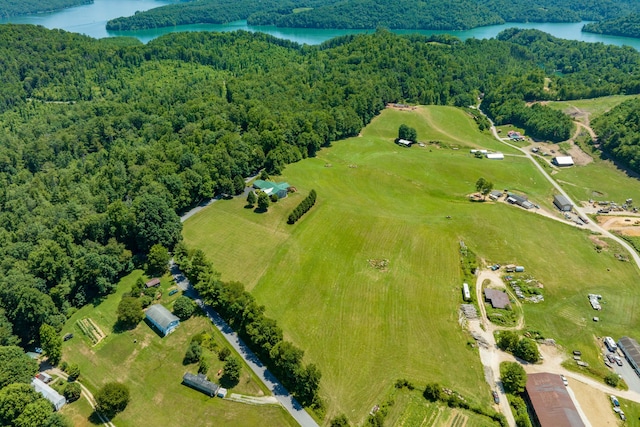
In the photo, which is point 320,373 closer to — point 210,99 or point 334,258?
point 334,258

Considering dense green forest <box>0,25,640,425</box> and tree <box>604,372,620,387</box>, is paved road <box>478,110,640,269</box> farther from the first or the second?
tree <box>604,372,620,387</box>

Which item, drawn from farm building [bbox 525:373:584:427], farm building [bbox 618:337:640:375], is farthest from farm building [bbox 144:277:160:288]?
farm building [bbox 618:337:640:375]

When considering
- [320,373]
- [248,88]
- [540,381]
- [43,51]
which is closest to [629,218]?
[540,381]

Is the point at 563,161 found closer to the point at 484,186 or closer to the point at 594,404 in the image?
the point at 484,186

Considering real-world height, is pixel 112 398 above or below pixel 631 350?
above

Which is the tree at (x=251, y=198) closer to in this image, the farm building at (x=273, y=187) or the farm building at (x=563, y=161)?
the farm building at (x=273, y=187)

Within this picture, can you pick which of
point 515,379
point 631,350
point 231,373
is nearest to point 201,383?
point 231,373

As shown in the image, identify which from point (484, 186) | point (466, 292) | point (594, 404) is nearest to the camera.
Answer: point (594, 404)
